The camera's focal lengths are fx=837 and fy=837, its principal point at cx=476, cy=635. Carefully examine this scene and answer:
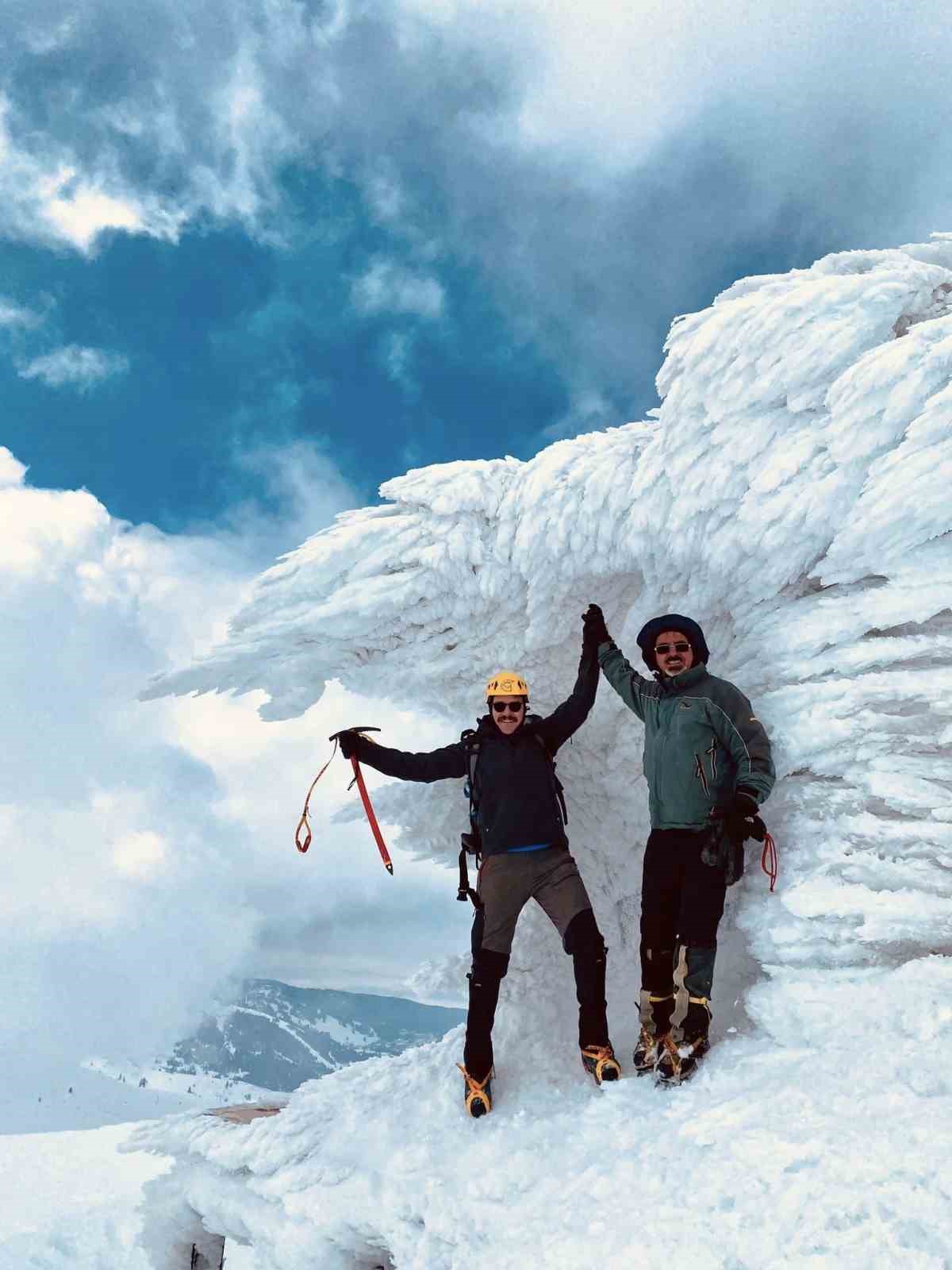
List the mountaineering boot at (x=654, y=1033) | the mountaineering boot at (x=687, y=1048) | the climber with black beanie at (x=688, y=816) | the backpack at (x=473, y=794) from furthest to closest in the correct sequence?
1. the backpack at (x=473, y=794)
2. the mountaineering boot at (x=654, y=1033)
3. the climber with black beanie at (x=688, y=816)
4. the mountaineering boot at (x=687, y=1048)

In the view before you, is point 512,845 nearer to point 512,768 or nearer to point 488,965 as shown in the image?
point 512,768

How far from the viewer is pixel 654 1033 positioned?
5.12 metres

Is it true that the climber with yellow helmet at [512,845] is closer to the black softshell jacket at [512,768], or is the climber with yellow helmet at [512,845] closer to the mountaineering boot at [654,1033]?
the black softshell jacket at [512,768]

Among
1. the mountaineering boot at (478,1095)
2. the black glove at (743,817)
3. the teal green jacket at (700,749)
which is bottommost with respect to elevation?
the mountaineering boot at (478,1095)

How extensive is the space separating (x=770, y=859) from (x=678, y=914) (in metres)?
0.69

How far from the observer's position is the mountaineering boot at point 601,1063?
5.22m

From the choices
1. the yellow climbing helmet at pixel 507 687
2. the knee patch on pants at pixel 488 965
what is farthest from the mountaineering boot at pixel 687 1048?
the yellow climbing helmet at pixel 507 687

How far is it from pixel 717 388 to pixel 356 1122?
19.6ft

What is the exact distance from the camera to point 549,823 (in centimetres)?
596

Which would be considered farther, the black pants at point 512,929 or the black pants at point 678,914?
the black pants at point 512,929

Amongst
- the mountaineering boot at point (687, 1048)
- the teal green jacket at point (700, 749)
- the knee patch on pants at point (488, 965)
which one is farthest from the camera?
the knee patch on pants at point (488, 965)

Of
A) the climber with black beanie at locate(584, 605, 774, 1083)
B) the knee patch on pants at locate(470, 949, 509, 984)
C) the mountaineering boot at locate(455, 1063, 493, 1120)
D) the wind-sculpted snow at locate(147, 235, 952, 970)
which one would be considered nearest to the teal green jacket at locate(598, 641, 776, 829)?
the climber with black beanie at locate(584, 605, 774, 1083)

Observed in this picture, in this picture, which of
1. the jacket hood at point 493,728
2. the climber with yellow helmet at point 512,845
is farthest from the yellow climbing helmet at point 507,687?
the jacket hood at point 493,728

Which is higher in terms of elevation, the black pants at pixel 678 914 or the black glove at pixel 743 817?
the black glove at pixel 743 817
